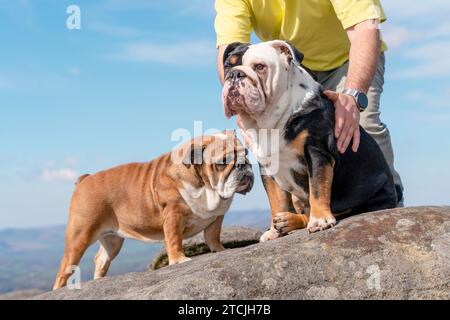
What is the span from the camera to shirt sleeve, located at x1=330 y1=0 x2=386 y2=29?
668cm

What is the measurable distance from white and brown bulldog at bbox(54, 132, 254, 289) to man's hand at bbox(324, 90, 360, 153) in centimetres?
185

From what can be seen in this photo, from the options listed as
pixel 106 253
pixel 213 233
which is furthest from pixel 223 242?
pixel 213 233

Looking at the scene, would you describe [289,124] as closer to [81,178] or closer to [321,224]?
[321,224]

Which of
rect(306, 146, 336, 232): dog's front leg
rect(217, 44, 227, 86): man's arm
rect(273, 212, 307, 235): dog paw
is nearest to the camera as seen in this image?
rect(306, 146, 336, 232): dog's front leg

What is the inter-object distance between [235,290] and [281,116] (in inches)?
68.4

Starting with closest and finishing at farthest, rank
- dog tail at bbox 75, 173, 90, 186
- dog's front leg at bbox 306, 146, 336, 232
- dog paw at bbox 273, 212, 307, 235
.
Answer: dog's front leg at bbox 306, 146, 336, 232 < dog paw at bbox 273, 212, 307, 235 < dog tail at bbox 75, 173, 90, 186

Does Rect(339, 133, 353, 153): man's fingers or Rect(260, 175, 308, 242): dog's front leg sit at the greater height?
Rect(339, 133, 353, 153): man's fingers

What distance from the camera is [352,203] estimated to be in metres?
6.14

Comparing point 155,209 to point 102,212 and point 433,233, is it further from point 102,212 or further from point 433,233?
point 433,233

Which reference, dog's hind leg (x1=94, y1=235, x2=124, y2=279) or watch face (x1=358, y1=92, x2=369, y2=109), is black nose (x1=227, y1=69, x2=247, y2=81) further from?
dog's hind leg (x1=94, y1=235, x2=124, y2=279)

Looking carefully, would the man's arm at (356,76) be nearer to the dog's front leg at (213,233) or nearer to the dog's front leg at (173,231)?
the dog's front leg at (173,231)

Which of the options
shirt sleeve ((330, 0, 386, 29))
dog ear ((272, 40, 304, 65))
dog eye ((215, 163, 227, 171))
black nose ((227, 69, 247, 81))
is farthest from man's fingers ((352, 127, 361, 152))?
dog eye ((215, 163, 227, 171))
